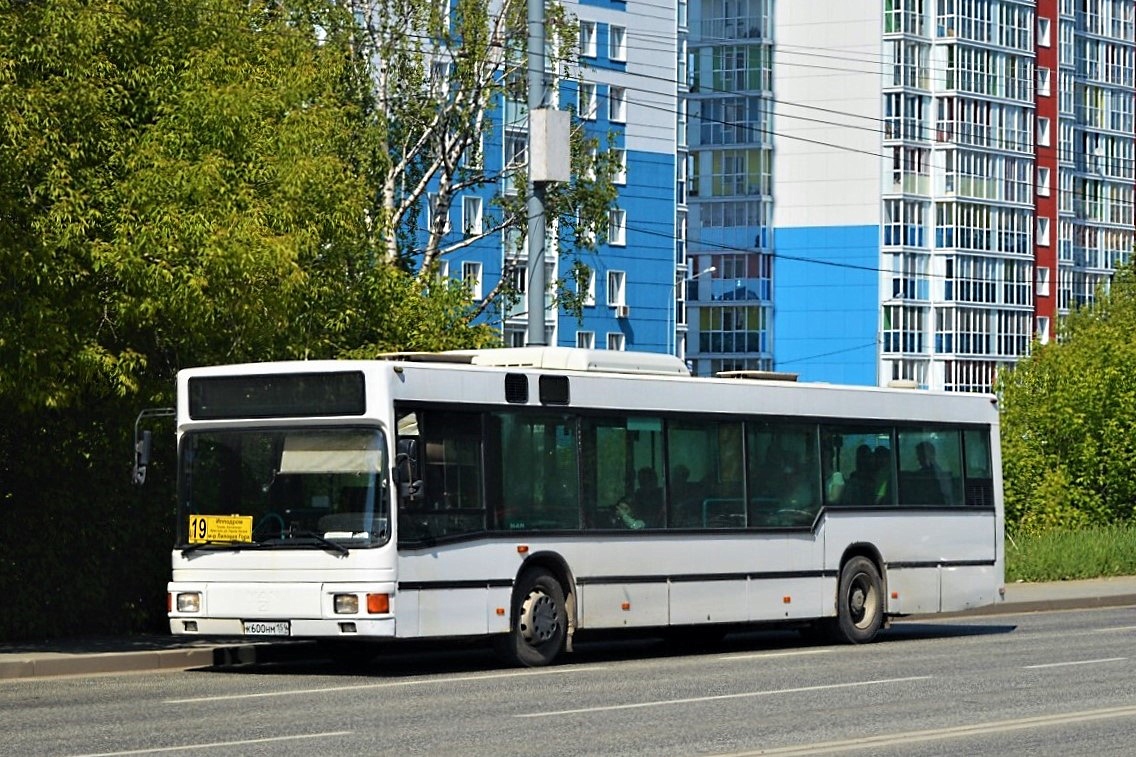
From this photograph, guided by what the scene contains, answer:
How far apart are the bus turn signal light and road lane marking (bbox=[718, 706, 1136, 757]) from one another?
237 inches

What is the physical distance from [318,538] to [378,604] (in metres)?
0.80

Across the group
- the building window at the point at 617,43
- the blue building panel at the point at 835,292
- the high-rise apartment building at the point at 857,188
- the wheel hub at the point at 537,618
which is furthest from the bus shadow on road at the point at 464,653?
the blue building panel at the point at 835,292

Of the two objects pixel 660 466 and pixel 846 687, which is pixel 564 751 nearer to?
pixel 846 687

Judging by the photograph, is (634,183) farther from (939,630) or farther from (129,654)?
(129,654)

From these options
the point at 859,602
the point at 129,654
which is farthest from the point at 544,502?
the point at 859,602

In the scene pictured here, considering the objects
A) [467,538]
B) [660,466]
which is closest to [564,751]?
[467,538]

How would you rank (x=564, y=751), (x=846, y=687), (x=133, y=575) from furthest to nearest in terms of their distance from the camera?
(x=133, y=575) → (x=846, y=687) → (x=564, y=751)

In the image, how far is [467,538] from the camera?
69.2 feet

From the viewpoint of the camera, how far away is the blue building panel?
4732 inches

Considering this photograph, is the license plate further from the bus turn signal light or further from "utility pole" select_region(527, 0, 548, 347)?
"utility pole" select_region(527, 0, 548, 347)

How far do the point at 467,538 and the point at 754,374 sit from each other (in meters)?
5.06

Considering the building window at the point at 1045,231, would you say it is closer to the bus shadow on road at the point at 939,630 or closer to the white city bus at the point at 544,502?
the bus shadow on road at the point at 939,630

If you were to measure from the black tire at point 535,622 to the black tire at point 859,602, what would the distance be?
15.1ft

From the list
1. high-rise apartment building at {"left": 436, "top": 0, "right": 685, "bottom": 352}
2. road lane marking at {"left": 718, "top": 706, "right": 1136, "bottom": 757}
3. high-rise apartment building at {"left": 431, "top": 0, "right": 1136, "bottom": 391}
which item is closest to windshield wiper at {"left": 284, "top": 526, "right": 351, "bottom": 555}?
road lane marking at {"left": 718, "top": 706, "right": 1136, "bottom": 757}
